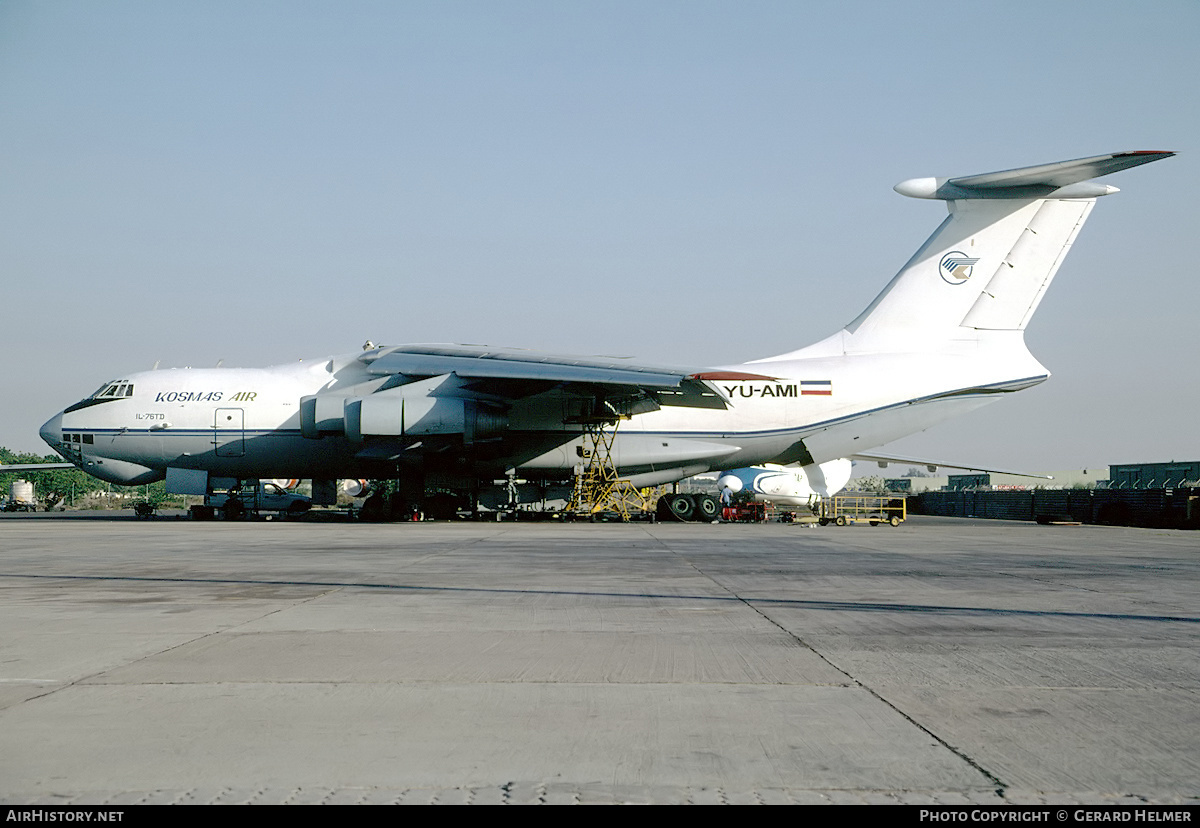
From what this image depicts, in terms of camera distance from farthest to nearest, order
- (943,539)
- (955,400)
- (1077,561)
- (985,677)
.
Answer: (955,400) → (943,539) → (1077,561) → (985,677)

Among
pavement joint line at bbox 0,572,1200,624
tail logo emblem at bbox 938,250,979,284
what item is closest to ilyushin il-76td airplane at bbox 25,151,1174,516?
tail logo emblem at bbox 938,250,979,284

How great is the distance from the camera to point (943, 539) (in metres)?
19.2

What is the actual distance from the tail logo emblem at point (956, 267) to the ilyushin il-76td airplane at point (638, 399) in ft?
0.11

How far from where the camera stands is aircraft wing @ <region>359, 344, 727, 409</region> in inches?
898

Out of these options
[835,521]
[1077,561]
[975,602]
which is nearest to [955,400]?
[835,521]

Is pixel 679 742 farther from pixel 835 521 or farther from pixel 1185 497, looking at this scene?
pixel 1185 497

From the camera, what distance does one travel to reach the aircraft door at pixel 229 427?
26.1m

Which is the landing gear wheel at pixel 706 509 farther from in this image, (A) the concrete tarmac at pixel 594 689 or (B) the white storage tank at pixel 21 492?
(B) the white storage tank at pixel 21 492

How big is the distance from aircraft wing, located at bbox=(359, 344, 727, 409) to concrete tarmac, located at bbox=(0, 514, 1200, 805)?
12641 millimetres

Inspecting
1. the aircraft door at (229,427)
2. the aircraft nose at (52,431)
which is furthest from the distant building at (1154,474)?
the aircraft nose at (52,431)

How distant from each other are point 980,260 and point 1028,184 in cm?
218

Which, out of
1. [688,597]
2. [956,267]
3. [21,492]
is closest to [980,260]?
[956,267]

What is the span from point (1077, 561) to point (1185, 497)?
18954 millimetres

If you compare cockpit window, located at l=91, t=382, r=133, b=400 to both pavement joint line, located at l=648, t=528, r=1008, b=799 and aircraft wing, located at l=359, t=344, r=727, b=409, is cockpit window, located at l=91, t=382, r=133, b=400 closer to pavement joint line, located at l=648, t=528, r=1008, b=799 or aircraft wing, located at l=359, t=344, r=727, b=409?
aircraft wing, located at l=359, t=344, r=727, b=409
